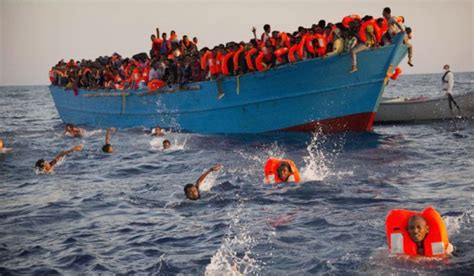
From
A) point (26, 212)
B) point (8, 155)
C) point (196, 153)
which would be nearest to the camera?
point (26, 212)

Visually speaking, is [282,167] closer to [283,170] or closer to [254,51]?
[283,170]

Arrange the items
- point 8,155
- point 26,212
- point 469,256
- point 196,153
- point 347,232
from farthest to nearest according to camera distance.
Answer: point 8,155
point 196,153
point 26,212
point 347,232
point 469,256

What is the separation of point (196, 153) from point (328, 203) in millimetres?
6642

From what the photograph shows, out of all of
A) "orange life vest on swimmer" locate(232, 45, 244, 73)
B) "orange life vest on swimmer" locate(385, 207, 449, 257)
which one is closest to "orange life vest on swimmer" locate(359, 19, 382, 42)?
"orange life vest on swimmer" locate(232, 45, 244, 73)

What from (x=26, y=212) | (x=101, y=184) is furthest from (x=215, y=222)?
(x=101, y=184)

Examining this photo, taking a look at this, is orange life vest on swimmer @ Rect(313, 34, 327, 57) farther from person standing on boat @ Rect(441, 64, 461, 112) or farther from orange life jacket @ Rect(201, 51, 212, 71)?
person standing on boat @ Rect(441, 64, 461, 112)

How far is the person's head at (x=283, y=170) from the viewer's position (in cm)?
1032

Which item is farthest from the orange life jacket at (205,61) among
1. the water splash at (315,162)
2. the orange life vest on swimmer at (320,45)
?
the water splash at (315,162)

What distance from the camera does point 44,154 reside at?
16719 mm

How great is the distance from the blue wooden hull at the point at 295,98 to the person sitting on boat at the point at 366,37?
0.17 meters

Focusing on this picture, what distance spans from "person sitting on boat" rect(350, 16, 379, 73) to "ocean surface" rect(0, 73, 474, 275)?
237 cm

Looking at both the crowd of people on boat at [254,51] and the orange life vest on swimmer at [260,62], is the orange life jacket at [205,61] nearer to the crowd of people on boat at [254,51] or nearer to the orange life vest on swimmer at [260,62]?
the crowd of people on boat at [254,51]

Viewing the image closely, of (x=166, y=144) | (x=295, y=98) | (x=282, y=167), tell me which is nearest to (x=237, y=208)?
(x=282, y=167)

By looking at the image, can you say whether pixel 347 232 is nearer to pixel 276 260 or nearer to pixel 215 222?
pixel 276 260
